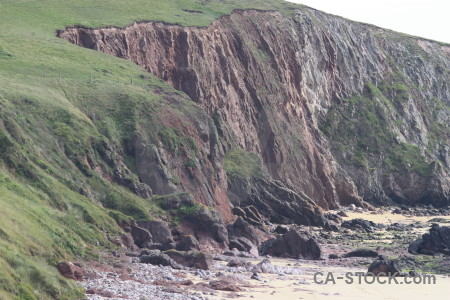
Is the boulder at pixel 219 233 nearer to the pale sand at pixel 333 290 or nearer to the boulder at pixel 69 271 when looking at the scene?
the pale sand at pixel 333 290

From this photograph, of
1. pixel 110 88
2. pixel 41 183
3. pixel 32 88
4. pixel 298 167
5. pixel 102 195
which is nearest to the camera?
pixel 41 183

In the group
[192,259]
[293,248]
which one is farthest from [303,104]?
[192,259]

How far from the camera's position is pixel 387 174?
104250 mm

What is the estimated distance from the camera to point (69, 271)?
35.1 meters

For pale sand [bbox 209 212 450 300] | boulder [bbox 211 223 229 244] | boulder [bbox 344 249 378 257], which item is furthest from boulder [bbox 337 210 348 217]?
pale sand [bbox 209 212 450 300]

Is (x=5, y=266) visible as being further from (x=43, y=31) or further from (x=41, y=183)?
(x=43, y=31)

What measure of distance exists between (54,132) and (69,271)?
20653mm

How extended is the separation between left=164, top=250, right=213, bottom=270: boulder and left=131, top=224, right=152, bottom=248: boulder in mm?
4755

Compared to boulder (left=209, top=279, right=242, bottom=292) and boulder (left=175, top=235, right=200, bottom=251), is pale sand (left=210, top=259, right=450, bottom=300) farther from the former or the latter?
boulder (left=175, top=235, right=200, bottom=251)

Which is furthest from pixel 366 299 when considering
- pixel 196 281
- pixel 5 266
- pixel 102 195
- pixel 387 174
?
pixel 387 174

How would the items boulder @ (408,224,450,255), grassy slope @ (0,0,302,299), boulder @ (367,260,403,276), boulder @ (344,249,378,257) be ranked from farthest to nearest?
boulder @ (408,224,450,255) < boulder @ (344,249,378,257) < boulder @ (367,260,403,276) < grassy slope @ (0,0,302,299)

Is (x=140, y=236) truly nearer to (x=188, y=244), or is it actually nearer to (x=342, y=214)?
(x=188, y=244)

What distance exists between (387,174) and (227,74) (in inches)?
1034

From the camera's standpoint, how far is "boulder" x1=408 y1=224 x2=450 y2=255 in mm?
58919
